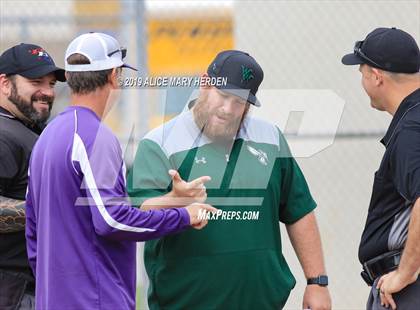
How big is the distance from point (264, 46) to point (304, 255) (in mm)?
2433

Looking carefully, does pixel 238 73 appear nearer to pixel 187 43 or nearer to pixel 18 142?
pixel 18 142

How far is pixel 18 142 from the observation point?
3902 mm

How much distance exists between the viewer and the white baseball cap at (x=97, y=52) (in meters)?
3.47

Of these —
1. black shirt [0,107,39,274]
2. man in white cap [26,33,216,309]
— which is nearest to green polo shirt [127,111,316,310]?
man in white cap [26,33,216,309]

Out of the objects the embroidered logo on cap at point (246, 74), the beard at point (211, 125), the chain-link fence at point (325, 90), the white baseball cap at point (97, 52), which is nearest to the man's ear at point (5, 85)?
the white baseball cap at point (97, 52)

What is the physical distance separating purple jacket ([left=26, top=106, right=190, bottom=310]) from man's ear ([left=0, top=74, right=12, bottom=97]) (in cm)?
80

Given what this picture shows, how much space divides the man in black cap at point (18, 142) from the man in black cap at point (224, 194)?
53 cm

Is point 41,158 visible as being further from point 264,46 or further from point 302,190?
point 264,46

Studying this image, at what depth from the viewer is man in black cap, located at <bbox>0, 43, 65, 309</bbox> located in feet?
12.7

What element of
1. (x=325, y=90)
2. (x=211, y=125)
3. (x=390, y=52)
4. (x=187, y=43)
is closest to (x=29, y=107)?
(x=211, y=125)

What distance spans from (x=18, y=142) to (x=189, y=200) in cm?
86

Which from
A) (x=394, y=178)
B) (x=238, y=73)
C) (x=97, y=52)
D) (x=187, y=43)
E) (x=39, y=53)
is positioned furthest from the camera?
(x=187, y=43)

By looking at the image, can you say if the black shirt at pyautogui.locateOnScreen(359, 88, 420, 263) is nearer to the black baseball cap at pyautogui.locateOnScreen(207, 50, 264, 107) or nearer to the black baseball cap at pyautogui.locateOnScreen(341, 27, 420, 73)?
the black baseball cap at pyautogui.locateOnScreen(341, 27, 420, 73)

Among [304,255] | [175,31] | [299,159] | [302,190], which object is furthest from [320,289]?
[175,31]
